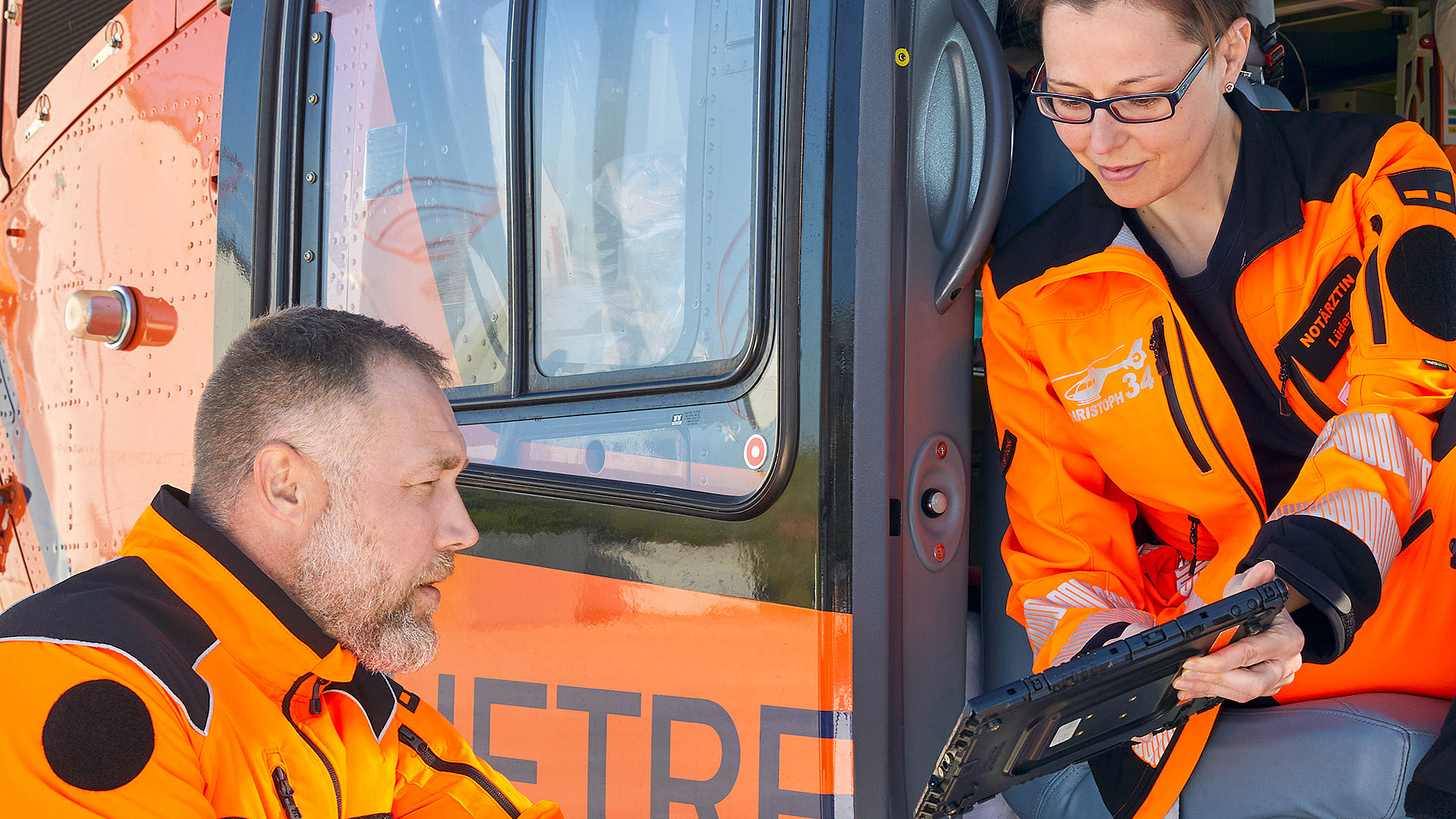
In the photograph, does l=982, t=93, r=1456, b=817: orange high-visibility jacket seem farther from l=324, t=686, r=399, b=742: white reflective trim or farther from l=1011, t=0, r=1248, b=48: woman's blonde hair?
l=324, t=686, r=399, b=742: white reflective trim

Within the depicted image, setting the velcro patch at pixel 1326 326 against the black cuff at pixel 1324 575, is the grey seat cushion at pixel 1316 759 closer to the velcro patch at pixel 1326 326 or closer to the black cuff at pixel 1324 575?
the black cuff at pixel 1324 575

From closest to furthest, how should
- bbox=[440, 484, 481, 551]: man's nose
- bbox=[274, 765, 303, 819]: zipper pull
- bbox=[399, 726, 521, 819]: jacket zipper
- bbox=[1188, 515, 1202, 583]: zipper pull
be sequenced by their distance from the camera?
bbox=[274, 765, 303, 819]: zipper pull → bbox=[440, 484, 481, 551]: man's nose → bbox=[399, 726, 521, 819]: jacket zipper → bbox=[1188, 515, 1202, 583]: zipper pull

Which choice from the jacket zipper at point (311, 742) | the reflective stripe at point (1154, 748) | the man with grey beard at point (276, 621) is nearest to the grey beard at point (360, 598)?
the man with grey beard at point (276, 621)

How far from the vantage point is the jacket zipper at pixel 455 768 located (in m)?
1.63

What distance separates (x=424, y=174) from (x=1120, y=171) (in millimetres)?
1207

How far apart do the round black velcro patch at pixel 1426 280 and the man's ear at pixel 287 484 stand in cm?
140

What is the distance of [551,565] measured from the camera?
81.1 inches

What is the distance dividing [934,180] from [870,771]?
2.92 feet

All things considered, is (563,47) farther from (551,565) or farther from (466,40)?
(551,565)

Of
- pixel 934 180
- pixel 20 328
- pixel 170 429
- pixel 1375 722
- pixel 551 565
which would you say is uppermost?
pixel 934 180

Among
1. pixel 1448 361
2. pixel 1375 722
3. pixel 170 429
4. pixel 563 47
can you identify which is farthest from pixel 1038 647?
pixel 170 429

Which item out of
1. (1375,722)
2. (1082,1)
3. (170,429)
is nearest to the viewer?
(1375,722)

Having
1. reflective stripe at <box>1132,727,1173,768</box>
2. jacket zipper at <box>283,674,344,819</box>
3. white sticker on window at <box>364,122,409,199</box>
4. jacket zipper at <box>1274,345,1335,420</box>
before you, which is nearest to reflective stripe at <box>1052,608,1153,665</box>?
reflective stripe at <box>1132,727,1173,768</box>

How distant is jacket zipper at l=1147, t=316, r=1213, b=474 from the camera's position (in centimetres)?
179
